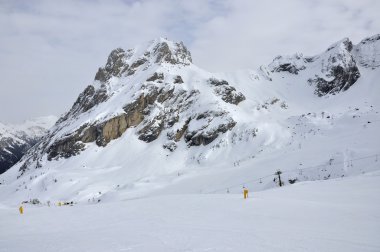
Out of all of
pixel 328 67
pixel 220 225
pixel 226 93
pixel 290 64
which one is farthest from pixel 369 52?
pixel 220 225

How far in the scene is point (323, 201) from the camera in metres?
14.1

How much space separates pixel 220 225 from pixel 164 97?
77060 millimetres

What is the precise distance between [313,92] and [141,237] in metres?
95.6

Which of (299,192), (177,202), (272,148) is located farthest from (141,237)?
(272,148)

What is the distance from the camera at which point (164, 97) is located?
8656cm

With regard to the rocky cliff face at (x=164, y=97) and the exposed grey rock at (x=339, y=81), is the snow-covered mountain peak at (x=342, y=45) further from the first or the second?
the exposed grey rock at (x=339, y=81)

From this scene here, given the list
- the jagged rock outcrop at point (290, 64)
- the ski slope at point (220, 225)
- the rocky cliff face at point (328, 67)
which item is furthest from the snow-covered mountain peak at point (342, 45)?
the ski slope at point (220, 225)

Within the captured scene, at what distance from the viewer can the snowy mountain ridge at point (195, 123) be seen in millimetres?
47500

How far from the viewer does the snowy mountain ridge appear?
47.5m

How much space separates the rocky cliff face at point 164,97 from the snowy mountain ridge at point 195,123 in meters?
0.26

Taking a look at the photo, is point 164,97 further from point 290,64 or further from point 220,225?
point 220,225

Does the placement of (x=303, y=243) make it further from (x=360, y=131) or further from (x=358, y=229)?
(x=360, y=131)

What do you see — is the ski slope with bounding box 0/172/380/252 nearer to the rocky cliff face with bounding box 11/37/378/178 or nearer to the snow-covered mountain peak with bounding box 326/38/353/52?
the rocky cliff face with bounding box 11/37/378/178

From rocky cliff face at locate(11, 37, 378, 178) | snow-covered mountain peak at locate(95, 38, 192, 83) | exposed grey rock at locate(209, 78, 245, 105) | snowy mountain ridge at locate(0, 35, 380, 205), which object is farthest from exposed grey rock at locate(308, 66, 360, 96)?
snow-covered mountain peak at locate(95, 38, 192, 83)
